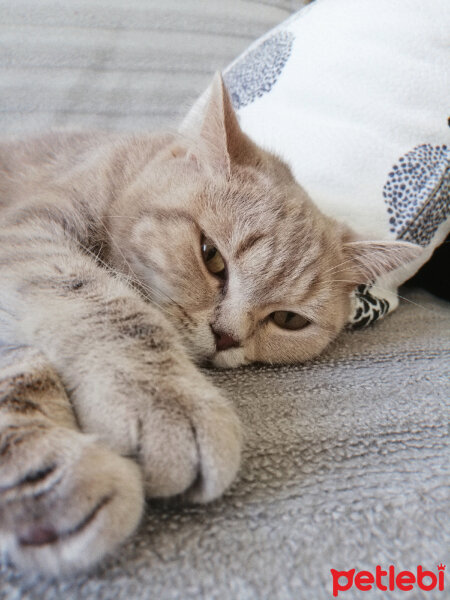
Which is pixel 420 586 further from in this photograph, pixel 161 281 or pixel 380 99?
pixel 380 99

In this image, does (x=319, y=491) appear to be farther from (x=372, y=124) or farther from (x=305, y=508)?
(x=372, y=124)

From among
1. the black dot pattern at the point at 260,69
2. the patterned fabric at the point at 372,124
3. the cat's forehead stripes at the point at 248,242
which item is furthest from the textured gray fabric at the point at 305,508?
the black dot pattern at the point at 260,69

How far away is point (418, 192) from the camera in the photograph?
1.06 metres

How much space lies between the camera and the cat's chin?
819 millimetres

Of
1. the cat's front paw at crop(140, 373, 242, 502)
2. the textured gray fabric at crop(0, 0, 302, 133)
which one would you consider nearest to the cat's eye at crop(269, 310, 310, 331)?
the cat's front paw at crop(140, 373, 242, 502)

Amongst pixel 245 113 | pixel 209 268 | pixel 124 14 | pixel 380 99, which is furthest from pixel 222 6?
pixel 209 268

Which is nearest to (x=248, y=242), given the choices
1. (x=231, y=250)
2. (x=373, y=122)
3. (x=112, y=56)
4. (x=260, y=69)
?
(x=231, y=250)

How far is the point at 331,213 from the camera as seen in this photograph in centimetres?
116

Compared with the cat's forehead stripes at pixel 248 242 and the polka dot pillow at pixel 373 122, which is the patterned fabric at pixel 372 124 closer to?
the polka dot pillow at pixel 373 122

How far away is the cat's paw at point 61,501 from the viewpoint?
38cm

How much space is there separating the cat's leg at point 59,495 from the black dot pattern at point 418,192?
35.8 inches

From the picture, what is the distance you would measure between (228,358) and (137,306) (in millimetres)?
242

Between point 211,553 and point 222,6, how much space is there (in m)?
1.91

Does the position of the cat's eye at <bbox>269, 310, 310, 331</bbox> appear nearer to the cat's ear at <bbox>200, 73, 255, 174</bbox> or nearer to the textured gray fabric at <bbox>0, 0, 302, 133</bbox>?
the cat's ear at <bbox>200, 73, 255, 174</bbox>
